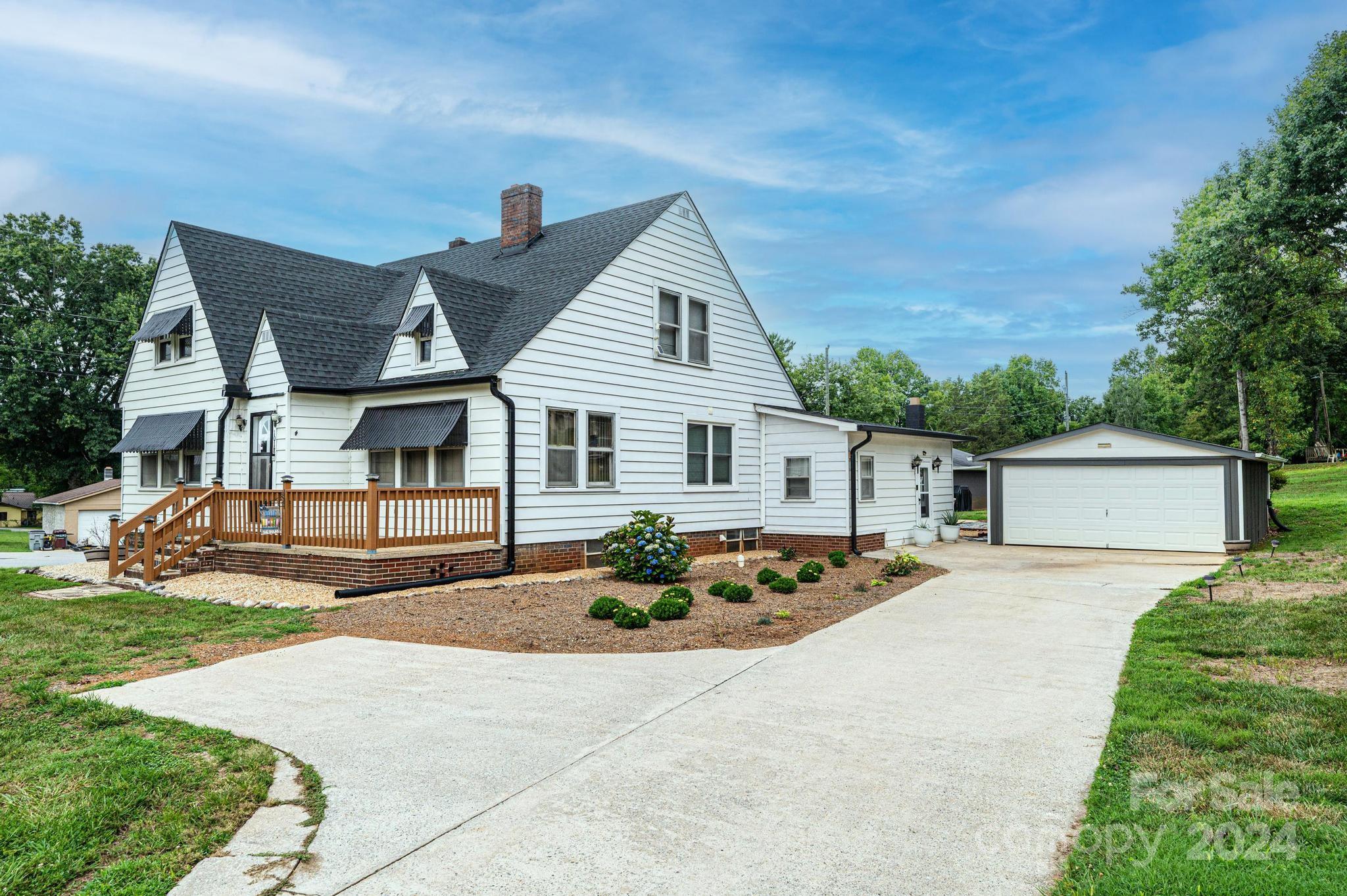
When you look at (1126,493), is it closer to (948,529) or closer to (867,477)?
(948,529)

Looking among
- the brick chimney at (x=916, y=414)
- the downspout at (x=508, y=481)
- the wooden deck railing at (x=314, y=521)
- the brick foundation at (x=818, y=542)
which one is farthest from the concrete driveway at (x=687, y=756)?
the brick chimney at (x=916, y=414)

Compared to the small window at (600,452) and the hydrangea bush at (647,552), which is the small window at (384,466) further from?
the hydrangea bush at (647,552)

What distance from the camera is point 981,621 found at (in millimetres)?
9516

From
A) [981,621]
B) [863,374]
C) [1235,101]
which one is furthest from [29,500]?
[1235,101]

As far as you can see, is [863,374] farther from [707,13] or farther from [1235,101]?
[707,13]

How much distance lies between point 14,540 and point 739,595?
104 ft

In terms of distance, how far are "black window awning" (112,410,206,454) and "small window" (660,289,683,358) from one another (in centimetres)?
929

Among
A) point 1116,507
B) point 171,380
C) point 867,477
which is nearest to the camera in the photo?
point 171,380

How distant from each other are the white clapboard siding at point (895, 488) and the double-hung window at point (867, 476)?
9 cm

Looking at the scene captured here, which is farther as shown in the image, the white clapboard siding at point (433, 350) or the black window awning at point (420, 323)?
the black window awning at point (420, 323)

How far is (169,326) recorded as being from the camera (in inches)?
640

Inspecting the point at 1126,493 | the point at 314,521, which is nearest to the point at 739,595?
the point at 314,521

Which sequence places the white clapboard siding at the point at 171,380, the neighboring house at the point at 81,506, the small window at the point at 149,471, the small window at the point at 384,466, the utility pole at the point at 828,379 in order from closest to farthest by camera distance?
1. the small window at the point at 384,466
2. the white clapboard siding at the point at 171,380
3. the small window at the point at 149,471
4. the neighboring house at the point at 81,506
5. the utility pole at the point at 828,379

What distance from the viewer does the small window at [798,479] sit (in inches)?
715
